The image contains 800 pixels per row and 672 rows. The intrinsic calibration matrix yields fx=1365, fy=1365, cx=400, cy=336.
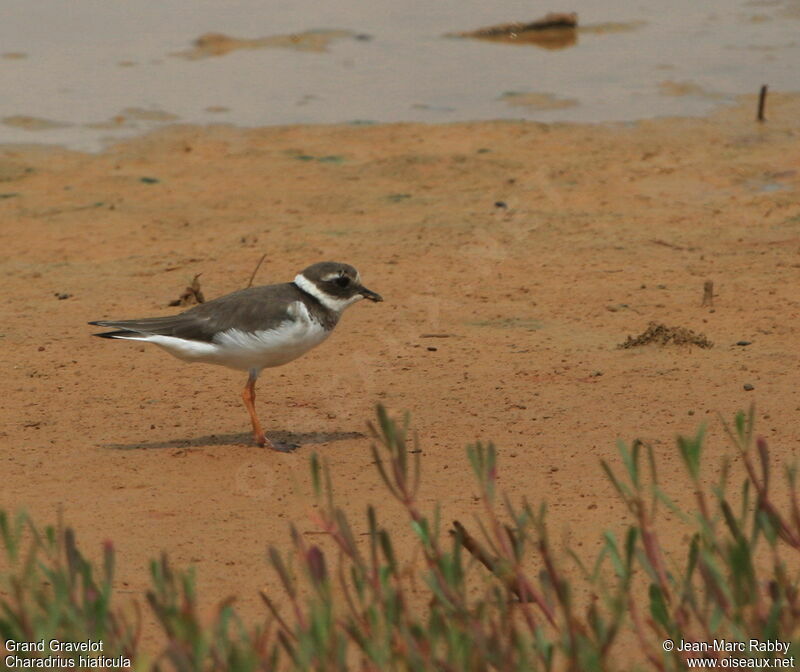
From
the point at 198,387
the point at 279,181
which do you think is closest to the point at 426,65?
the point at 279,181

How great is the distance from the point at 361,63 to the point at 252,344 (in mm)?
10723

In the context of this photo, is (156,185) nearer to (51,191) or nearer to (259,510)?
(51,191)

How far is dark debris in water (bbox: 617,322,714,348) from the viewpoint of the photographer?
8.23 meters

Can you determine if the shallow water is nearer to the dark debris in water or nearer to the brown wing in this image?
the dark debris in water

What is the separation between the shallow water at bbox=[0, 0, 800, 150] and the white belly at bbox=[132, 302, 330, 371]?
6862mm

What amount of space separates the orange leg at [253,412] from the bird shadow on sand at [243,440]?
5 centimetres

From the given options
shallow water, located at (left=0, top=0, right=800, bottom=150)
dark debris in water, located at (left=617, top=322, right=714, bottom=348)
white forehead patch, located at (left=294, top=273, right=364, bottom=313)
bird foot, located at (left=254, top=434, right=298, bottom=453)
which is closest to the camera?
bird foot, located at (left=254, top=434, right=298, bottom=453)

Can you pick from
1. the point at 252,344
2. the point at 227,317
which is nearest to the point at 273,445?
the point at 252,344

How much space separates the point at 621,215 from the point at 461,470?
4.82 meters

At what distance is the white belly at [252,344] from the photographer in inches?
284

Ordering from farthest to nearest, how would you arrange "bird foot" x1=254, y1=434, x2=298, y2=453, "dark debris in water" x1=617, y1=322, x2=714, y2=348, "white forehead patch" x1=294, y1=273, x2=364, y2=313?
"dark debris in water" x1=617, y1=322, x2=714, y2=348, "white forehead patch" x1=294, y1=273, x2=364, y2=313, "bird foot" x1=254, y1=434, x2=298, y2=453

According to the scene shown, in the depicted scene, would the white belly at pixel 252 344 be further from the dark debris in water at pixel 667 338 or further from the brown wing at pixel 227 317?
the dark debris in water at pixel 667 338

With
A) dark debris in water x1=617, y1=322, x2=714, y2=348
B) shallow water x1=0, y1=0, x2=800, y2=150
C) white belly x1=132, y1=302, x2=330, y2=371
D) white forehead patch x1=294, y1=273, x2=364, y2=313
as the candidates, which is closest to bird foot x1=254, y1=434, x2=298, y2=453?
white belly x1=132, y1=302, x2=330, y2=371

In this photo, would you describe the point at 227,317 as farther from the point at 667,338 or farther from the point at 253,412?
the point at 667,338
